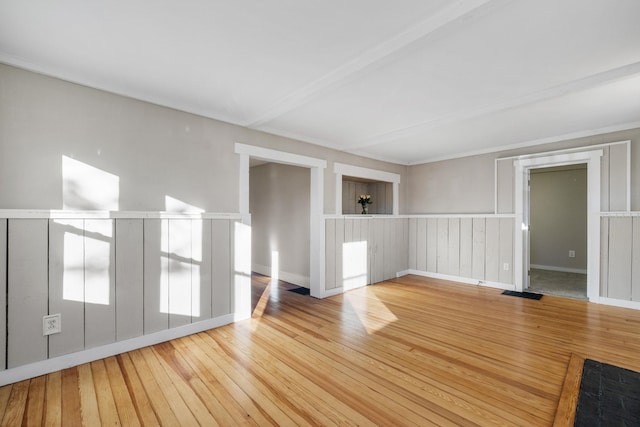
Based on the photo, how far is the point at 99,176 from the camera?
8.18 ft

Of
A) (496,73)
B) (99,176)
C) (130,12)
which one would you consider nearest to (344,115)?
(496,73)

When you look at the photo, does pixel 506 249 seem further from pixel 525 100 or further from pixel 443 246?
pixel 525 100

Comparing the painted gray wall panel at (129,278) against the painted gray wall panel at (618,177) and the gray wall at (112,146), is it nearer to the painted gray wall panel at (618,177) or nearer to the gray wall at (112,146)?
the gray wall at (112,146)

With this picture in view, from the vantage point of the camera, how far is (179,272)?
9.57 feet

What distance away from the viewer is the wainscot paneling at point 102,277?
214 centimetres

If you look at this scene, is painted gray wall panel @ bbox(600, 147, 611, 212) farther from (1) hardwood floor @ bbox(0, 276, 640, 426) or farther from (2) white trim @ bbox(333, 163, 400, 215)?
(2) white trim @ bbox(333, 163, 400, 215)

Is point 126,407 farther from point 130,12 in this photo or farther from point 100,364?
point 130,12

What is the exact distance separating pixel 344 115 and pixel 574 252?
6.16 meters

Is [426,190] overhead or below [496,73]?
below

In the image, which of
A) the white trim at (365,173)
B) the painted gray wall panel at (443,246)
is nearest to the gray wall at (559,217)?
→ the painted gray wall panel at (443,246)

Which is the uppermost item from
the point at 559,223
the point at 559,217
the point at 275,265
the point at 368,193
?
the point at 368,193

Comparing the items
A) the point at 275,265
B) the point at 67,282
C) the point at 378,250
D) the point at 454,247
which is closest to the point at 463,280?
the point at 454,247

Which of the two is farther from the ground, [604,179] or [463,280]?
[604,179]

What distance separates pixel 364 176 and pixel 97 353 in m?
4.17
